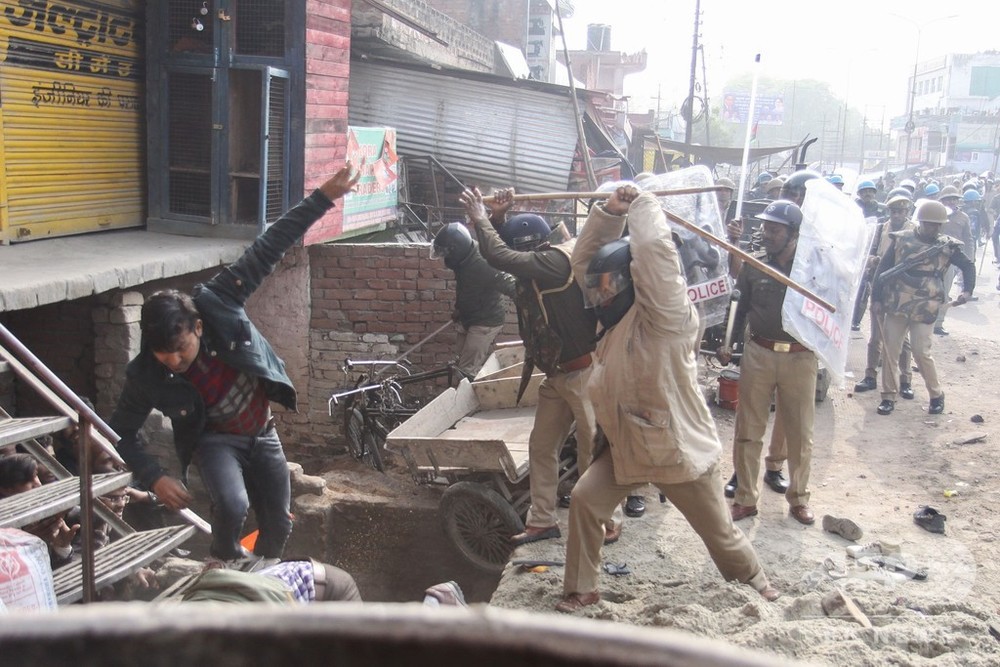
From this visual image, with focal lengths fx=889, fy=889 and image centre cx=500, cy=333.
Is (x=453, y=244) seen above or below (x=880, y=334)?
above

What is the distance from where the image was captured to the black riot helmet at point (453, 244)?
7363 millimetres

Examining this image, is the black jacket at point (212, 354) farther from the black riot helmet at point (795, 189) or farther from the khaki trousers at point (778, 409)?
the black riot helmet at point (795, 189)

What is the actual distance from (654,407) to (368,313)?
488 centimetres

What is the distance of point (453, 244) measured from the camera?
7.38 metres

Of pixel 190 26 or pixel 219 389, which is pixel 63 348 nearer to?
pixel 190 26

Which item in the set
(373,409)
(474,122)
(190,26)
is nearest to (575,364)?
(373,409)

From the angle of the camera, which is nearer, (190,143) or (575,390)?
(575,390)

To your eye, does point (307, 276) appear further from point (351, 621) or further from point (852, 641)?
point (351, 621)

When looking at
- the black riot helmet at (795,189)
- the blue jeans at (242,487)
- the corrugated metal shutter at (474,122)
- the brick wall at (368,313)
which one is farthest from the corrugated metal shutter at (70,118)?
the black riot helmet at (795,189)

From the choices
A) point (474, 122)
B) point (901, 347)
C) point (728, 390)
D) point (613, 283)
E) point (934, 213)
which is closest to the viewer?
point (613, 283)

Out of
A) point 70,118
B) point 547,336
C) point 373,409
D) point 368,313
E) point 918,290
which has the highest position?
point 70,118

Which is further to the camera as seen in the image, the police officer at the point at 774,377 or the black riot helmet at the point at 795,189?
the black riot helmet at the point at 795,189

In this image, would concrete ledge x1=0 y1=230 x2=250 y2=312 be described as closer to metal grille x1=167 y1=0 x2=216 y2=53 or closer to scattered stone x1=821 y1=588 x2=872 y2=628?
metal grille x1=167 y1=0 x2=216 y2=53

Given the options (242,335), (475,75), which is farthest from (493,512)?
(475,75)
